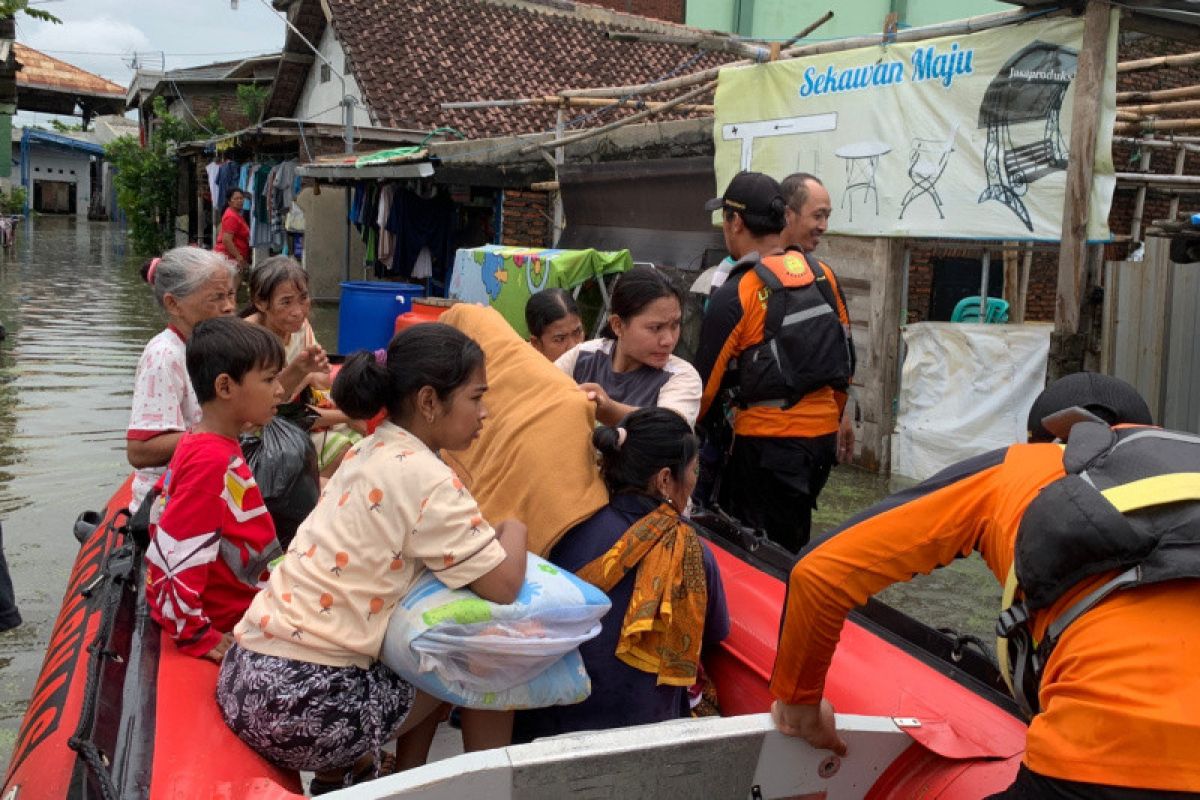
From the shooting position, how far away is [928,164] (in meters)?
7.07

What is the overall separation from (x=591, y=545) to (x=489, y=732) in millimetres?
485

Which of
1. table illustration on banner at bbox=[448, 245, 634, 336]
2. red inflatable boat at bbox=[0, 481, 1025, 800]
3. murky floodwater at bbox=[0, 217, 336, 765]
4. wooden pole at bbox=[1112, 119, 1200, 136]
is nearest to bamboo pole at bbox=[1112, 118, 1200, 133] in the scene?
wooden pole at bbox=[1112, 119, 1200, 136]

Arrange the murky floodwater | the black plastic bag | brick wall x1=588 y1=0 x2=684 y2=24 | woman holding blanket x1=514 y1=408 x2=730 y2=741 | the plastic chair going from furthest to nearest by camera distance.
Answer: brick wall x1=588 y1=0 x2=684 y2=24, the plastic chair, the murky floodwater, the black plastic bag, woman holding blanket x1=514 y1=408 x2=730 y2=741

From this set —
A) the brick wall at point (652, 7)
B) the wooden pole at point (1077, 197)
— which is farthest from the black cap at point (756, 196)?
the brick wall at point (652, 7)

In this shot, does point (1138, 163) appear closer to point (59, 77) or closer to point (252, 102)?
point (252, 102)

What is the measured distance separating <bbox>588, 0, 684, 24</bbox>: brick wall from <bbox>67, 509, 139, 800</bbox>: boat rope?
2236 centimetres

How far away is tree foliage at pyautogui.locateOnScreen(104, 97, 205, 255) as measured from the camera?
93.9 ft

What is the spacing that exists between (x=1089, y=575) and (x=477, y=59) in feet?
61.7

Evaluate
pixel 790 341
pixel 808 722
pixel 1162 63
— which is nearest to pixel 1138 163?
pixel 1162 63

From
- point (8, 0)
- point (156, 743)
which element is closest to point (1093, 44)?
point (156, 743)

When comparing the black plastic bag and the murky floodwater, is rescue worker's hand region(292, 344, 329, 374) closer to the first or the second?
the black plastic bag

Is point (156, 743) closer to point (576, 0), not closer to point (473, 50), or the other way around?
point (473, 50)

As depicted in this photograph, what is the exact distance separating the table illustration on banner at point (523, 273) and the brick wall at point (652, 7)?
1609 cm

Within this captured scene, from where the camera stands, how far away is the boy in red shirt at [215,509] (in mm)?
2670
